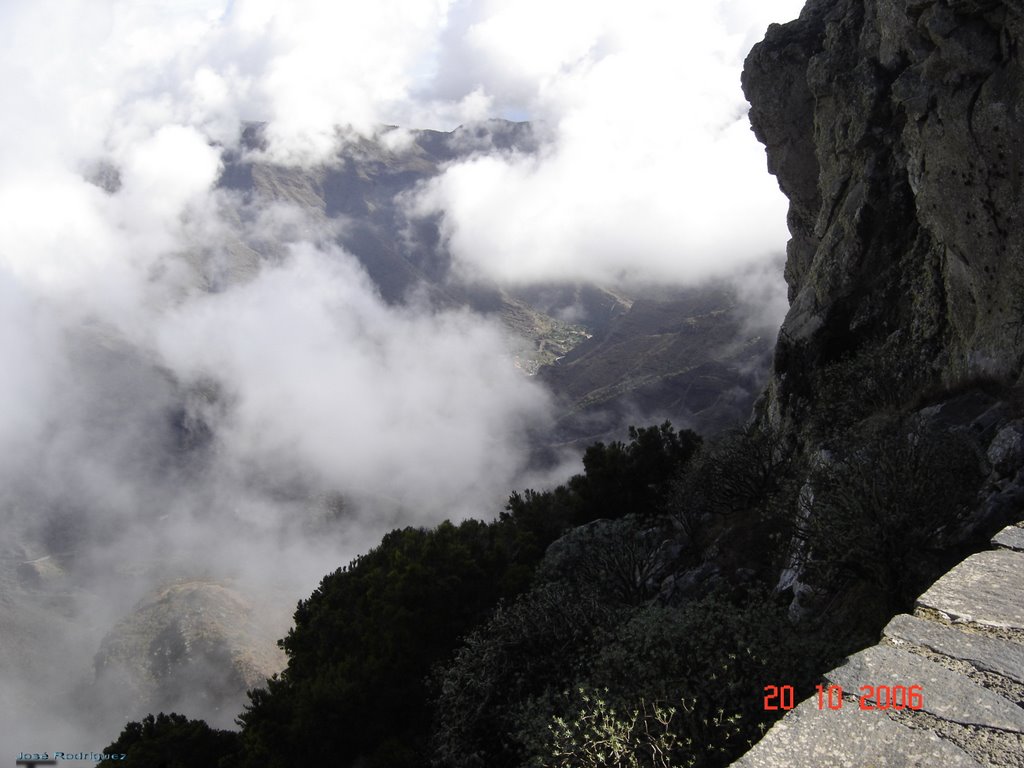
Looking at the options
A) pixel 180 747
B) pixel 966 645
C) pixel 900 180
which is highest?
pixel 900 180

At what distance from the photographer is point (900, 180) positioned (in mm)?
27391

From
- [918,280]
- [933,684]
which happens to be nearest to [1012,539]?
[933,684]

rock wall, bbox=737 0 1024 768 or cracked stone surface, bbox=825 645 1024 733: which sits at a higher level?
Answer: rock wall, bbox=737 0 1024 768

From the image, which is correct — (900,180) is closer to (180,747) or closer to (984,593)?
(984,593)

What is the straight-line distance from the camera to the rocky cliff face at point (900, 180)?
19.2 metres

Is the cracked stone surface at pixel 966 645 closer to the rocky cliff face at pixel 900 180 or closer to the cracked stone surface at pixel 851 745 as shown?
the cracked stone surface at pixel 851 745

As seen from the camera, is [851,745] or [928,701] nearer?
[851,745]

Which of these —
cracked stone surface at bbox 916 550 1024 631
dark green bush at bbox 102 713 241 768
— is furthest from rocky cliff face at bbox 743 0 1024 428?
dark green bush at bbox 102 713 241 768

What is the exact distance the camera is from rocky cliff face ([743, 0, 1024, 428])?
19219 millimetres

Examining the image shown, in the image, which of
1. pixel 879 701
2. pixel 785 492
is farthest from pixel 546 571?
pixel 879 701

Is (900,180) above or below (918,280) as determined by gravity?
above

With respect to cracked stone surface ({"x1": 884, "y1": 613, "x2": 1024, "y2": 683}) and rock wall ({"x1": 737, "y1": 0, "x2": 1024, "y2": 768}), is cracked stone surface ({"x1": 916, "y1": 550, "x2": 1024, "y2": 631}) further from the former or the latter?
cracked stone surface ({"x1": 884, "y1": 613, "x2": 1024, "y2": 683})

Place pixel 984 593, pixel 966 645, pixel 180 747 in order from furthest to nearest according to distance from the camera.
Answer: pixel 180 747, pixel 984 593, pixel 966 645

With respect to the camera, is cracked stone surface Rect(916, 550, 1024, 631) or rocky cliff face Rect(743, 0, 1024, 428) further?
rocky cliff face Rect(743, 0, 1024, 428)
